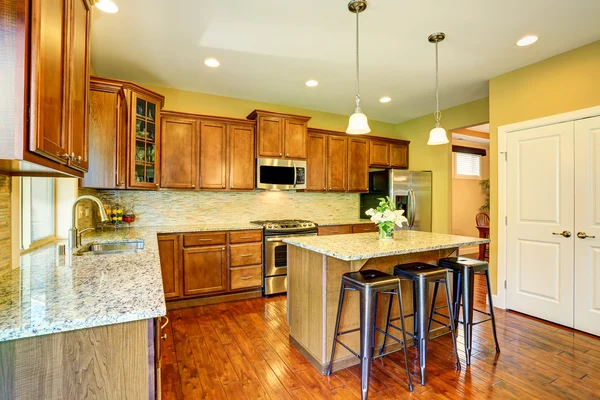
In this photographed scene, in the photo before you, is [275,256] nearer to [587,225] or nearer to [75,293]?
[75,293]

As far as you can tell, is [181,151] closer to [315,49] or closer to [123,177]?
[123,177]

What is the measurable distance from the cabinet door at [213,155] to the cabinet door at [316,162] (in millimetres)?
1280

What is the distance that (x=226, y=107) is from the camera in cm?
433

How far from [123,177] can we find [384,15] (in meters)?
2.83

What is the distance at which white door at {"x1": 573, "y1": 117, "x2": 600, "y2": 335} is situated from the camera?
110 inches

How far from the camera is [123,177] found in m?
3.06

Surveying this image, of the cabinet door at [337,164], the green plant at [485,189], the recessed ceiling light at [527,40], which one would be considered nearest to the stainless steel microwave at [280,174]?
the cabinet door at [337,164]

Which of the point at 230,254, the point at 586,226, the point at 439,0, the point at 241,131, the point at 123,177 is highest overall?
the point at 439,0

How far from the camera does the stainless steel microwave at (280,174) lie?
416 centimetres

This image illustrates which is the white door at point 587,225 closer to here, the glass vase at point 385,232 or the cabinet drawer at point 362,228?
the glass vase at point 385,232

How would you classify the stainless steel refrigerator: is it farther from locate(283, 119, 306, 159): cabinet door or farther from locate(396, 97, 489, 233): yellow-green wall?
locate(283, 119, 306, 159): cabinet door

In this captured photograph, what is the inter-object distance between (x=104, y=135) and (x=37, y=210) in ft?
3.03

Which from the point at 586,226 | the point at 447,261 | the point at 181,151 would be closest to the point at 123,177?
the point at 181,151

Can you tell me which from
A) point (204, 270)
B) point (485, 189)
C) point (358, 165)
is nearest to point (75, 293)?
point (204, 270)
